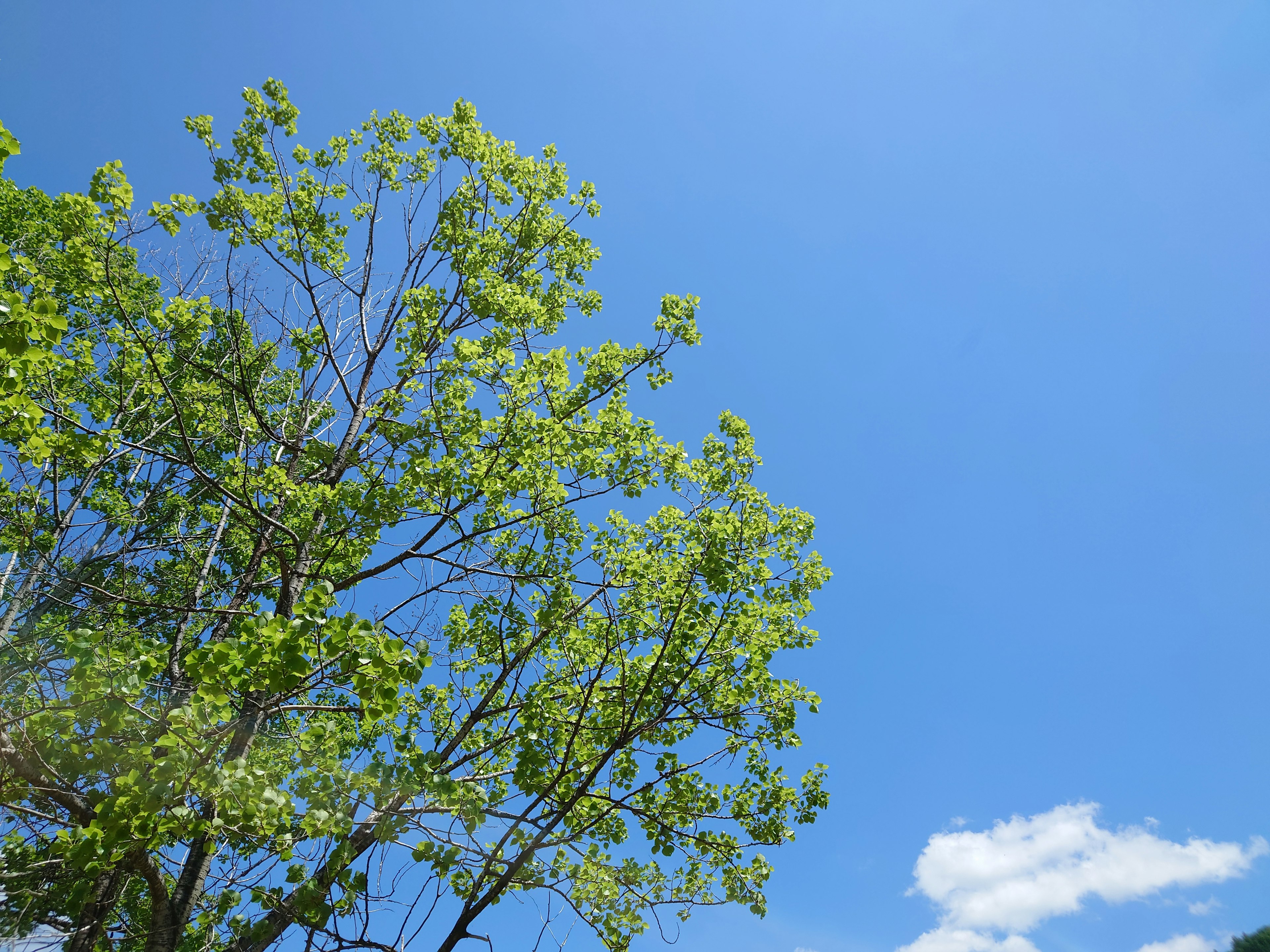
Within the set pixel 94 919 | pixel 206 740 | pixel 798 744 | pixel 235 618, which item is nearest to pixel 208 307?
pixel 235 618

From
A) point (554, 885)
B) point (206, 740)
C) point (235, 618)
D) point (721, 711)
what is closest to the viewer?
point (206, 740)

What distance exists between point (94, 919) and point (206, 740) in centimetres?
487

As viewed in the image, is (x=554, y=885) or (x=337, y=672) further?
(x=554, y=885)

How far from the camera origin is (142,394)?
357 inches

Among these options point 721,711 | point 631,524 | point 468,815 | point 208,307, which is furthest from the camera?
point 208,307

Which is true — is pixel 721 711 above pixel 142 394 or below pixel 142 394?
below

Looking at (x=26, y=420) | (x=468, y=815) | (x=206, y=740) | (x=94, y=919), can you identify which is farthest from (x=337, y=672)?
(x=94, y=919)

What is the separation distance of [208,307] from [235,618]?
4.01m

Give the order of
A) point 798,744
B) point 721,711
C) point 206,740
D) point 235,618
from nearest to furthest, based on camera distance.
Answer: point 206,740 → point 721,711 → point 798,744 → point 235,618

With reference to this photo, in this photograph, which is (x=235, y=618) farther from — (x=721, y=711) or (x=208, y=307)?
(x=721, y=711)

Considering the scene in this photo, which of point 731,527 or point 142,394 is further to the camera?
point 142,394

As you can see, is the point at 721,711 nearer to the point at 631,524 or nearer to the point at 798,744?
the point at 798,744

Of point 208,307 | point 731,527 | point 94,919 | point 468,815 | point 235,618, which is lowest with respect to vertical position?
point 94,919

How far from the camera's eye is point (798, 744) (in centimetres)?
654
